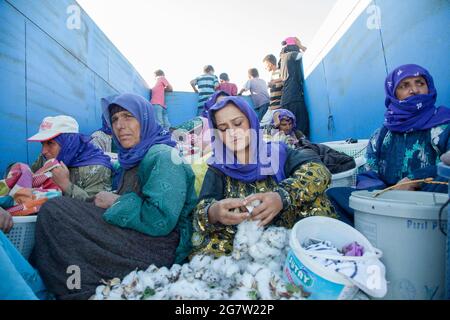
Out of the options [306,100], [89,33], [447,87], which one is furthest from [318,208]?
[306,100]

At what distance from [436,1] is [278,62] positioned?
3708 millimetres

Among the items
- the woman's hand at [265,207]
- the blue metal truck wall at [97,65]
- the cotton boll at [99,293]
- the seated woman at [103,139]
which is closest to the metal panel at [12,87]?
the blue metal truck wall at [97,65]

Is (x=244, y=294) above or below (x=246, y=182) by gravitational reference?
below

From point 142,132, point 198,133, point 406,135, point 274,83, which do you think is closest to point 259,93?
point 274,83

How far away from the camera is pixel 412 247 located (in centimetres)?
95

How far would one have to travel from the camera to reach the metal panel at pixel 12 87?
7.06ft

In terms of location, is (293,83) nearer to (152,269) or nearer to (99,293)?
(152,269)

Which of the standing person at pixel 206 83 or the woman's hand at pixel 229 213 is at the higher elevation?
the standing person at pixel 206 83

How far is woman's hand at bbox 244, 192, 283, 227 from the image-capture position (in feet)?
3.66

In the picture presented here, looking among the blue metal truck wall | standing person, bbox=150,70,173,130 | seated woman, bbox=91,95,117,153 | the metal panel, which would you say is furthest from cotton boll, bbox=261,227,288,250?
standing person, bbox=150,70,173,130

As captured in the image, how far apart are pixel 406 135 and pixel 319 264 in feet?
5.02

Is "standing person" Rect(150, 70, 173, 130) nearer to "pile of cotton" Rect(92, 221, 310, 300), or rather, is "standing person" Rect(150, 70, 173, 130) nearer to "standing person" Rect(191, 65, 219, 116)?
"standing person" Rect(191, 65, 219, 116)

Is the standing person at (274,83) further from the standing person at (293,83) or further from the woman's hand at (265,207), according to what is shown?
the woman's hand at (265,207)

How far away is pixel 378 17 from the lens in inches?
111
